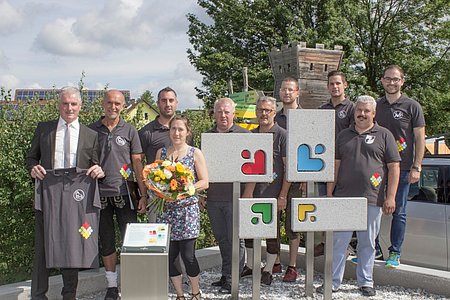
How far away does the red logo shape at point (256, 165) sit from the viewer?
5172 millimetres

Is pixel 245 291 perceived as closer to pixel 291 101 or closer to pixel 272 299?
pixel 272 299

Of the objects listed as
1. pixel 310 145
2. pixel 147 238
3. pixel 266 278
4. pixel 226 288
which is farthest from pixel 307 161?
pixel 147 238

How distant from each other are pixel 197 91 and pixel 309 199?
20427 mm

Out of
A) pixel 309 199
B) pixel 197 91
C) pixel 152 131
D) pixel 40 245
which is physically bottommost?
pixel 40 245

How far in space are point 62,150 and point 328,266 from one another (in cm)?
277

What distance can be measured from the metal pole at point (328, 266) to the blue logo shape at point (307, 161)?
2.15 feet

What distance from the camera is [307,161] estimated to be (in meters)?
5.16

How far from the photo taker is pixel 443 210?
633cm

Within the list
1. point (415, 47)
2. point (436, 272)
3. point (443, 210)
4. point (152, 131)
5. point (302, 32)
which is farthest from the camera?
point (415, 47)

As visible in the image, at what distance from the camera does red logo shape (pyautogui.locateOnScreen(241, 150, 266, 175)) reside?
5.17 meters

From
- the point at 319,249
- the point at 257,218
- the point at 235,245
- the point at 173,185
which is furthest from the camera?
the point at 319,249

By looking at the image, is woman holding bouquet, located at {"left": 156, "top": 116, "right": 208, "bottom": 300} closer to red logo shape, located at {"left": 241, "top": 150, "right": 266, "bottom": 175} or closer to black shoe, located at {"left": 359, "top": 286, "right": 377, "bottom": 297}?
red logo shape, located at {"left": 241, "top": 150, "right": 266, "bottom": 175}

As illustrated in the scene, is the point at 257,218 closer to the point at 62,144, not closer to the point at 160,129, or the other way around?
the point at 160,129

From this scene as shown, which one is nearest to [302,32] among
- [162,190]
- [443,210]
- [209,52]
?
[209,52]
